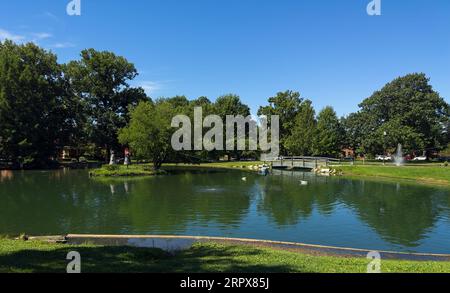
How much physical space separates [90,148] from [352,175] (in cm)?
5692

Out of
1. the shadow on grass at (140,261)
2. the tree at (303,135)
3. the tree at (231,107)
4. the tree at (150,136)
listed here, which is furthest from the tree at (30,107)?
the shadow on grass at (140,261)

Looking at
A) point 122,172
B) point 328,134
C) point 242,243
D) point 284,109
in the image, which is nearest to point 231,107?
point 284,109

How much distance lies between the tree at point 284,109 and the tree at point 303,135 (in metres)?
8.01

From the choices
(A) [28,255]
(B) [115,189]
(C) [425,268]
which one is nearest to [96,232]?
(A) [28,255]

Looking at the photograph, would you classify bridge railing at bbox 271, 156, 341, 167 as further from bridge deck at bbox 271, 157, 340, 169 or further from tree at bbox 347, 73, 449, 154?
tree at bbox 347, 73, 449, 154

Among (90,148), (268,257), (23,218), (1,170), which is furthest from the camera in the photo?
(90,148)

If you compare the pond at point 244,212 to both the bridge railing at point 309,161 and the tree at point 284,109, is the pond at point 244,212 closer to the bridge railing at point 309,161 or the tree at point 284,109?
the bridge railing at point 309,161

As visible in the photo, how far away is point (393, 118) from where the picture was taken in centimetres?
7538

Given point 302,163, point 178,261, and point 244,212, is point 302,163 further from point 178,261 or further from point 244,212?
point 178,261

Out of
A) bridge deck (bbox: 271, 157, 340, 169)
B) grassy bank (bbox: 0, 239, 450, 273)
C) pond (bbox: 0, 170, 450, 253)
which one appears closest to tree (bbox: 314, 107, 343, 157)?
bridge deck (bbox: 271, 157, 340, 169)

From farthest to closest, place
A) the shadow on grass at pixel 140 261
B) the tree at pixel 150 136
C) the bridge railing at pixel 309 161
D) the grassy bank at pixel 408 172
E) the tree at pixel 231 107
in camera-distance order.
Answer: the tree at pixel 231 107 < the bridge railing at pixel 309 161 < the tree at pixel 150 136 < the grassy bank at pixel 408 172 < the shadow on grass at pixel 140 261

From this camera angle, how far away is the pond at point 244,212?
63.3ft

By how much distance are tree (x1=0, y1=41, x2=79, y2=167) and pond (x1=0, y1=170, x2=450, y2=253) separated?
84.8 ft
